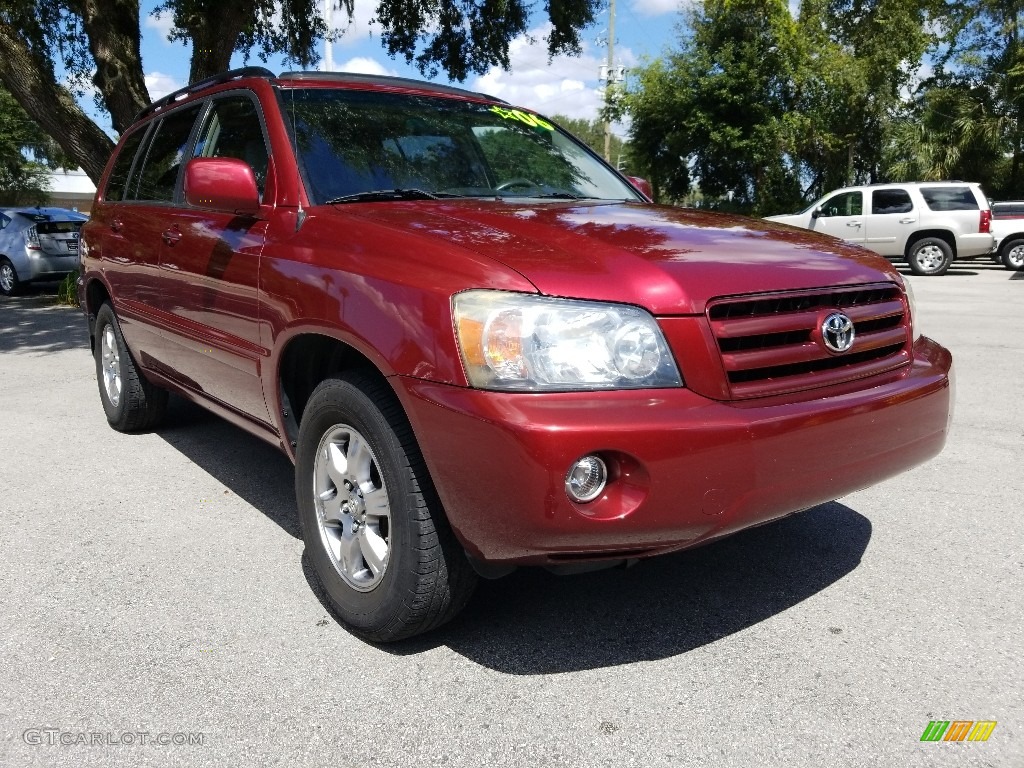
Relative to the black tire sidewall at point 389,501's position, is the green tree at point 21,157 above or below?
above

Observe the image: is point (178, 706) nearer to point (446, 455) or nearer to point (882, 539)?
point (446, 455)

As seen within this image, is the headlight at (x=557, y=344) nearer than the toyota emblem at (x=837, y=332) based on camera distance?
Yes

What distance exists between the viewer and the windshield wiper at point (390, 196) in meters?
3.24

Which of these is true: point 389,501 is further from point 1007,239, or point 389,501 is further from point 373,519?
point 1007,239

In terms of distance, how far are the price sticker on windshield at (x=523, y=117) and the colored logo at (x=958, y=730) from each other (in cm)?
304

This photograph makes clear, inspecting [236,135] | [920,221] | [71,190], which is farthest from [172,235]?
[71,190]

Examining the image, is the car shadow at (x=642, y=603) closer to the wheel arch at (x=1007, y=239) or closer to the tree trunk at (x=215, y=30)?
the tree trunk at (x=215, y=30)

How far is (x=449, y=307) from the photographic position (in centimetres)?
241

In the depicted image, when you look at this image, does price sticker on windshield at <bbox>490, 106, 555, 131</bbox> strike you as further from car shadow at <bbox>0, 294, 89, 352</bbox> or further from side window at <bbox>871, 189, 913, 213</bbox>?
side window at <bbox>871, 189, 913, 213</bbox>

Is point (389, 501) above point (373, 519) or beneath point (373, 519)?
above

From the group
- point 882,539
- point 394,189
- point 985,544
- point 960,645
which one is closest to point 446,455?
point 394,189

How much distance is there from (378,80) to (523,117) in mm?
736

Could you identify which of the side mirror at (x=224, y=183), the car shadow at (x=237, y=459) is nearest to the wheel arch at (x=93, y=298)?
the car shadow at (x=237, y=459)

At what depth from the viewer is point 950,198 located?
17766mm
